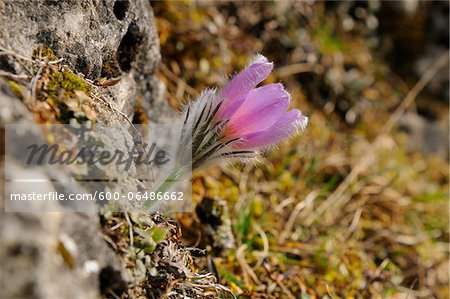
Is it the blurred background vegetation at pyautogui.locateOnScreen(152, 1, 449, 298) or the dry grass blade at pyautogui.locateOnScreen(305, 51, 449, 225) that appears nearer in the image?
the blurred background vegetation at pyautogui.locateOnScreen(152, 1, 449, 298)

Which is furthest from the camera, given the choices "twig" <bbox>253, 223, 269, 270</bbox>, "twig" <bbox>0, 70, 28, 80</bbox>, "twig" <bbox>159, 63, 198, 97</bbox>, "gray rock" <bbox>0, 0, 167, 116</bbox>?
"twig" <bbox>159, 63, 198, 97</bbox>

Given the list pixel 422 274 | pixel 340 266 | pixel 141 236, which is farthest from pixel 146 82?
pixel 422 274

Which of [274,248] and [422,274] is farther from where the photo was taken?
[422,274]

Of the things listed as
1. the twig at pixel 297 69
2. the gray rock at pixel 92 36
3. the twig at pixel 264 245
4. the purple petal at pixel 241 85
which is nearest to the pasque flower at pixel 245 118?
the purple petal at pixel 241 85

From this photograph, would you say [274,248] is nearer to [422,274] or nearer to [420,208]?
[422,274]

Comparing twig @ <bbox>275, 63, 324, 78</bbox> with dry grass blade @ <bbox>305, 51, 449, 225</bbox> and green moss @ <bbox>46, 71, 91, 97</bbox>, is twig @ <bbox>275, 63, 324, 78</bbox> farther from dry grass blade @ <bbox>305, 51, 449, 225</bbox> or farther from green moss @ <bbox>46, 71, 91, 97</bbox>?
green moss @ <bbox>46, 71, 91, 97</bbox>

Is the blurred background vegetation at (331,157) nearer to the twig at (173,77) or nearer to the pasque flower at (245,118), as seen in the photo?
the twig at (173,77)

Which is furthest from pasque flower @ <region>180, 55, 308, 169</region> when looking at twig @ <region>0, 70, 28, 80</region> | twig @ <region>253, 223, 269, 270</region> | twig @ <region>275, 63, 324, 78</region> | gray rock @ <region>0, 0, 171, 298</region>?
twig @ <region>275, 63, 324, 78</region>

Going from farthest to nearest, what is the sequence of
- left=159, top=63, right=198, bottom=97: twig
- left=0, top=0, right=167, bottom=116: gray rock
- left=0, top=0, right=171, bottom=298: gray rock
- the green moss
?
left=159, top=63, right=198, bottom=97: twig, left=0, top=0, right=167, bottom=116: gray rock, the green moss, left=0, top=0, right=171, bottom=298: gray rock

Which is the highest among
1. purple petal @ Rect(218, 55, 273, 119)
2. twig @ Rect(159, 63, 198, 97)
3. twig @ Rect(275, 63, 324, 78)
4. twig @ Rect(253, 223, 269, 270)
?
purple petal @ Rect(218, 55, 273, 119)
